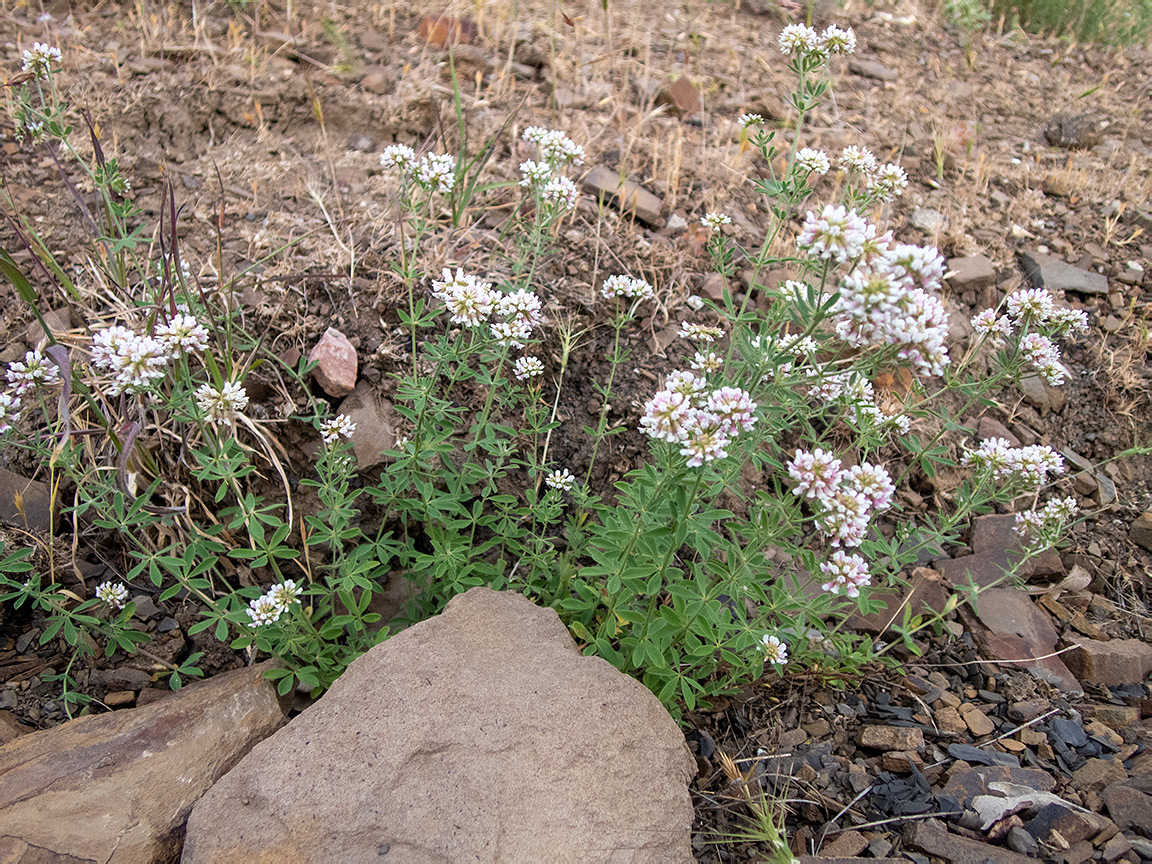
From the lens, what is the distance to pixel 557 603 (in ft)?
11.0

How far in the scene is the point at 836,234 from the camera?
2320mm

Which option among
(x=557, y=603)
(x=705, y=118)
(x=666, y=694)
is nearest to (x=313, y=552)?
(x=557, y=603)

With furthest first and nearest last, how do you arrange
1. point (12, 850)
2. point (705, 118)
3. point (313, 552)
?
point (705, 118) → point (313, 552) → point (12, 850)

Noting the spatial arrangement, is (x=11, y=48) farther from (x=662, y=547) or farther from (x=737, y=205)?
(x=662, y=547)

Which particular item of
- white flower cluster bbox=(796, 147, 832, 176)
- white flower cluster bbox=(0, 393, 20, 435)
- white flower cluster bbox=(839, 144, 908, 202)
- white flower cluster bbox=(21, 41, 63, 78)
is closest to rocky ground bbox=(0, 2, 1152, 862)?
white flower cluster bbox=(0, 393, 20, 435)

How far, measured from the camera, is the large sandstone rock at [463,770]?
2.35 m

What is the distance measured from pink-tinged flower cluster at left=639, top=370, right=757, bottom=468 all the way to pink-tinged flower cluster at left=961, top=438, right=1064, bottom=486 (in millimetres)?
1366

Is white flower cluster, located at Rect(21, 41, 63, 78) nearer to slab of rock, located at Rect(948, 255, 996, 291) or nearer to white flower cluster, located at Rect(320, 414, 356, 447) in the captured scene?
white flower cluster, located at Rect(320, 414, 356, 447)

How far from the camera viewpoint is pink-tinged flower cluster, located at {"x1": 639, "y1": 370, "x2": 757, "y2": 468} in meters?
2.40

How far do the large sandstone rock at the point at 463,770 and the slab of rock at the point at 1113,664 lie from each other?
2.02 meters

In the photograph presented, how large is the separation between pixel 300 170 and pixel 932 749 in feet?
15.4

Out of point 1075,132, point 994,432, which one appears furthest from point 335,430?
point 1075,132

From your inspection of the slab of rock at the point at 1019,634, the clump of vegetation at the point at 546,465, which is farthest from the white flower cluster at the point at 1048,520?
the slab of rock at the point at 1019,634

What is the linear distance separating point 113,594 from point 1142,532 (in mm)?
4972
